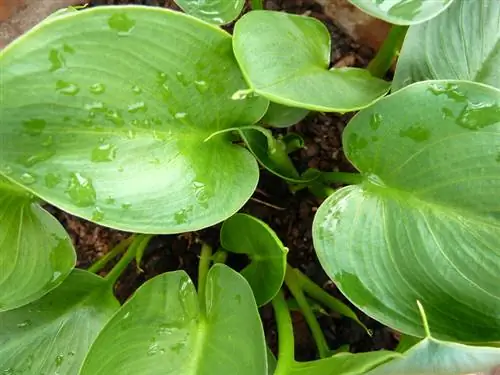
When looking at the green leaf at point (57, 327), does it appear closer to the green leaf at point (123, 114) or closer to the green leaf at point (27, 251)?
the green leaf at point (27, 251)

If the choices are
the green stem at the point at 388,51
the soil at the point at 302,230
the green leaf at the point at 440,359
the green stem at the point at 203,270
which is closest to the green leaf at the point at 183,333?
the green stem at the point at 203,270

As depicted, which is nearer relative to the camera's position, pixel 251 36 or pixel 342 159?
pixel 251 36

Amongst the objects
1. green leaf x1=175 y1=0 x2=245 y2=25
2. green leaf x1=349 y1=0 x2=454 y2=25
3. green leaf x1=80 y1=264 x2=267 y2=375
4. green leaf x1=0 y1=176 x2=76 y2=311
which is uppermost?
green leaf x1=349 y1=0 x2=454 y2=25

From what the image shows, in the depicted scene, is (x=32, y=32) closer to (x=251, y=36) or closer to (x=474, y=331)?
(x=251, y=36)

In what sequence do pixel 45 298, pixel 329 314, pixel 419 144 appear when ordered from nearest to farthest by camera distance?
pixel 419 144
pixel 45 298
pixel 329 314

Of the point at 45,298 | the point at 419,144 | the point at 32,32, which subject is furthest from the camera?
the point at 45,298

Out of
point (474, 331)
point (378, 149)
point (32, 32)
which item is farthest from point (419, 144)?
point (32, 32)

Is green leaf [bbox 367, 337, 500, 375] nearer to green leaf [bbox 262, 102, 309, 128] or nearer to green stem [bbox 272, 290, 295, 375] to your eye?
green stem [bbox 272, 290, 295, 375]

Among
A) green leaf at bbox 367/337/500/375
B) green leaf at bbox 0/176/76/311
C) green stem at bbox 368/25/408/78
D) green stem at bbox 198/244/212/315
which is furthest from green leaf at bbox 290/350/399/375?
green stem at bbox 368/25/408/78
